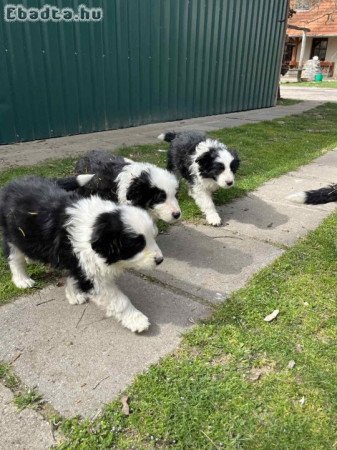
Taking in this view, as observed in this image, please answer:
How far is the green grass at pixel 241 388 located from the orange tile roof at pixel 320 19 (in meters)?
44.1

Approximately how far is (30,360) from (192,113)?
34.9ft

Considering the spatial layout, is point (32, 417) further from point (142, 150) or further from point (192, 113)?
point (192, 113)

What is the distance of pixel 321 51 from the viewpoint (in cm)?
4406

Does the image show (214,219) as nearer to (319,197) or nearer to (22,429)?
(319,197)

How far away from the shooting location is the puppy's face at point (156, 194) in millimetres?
3646

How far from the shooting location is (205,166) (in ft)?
16.0

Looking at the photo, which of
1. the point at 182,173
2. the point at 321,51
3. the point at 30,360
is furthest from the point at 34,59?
the point at 321,51

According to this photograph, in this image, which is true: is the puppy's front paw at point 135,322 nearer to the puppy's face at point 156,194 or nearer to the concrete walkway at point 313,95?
the puppy's face at point 156,194

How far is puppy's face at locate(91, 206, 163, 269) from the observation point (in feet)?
8.44

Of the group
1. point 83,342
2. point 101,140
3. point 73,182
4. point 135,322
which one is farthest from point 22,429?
point 101,140

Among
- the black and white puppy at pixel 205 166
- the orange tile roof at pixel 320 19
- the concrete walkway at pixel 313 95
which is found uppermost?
the orange tile roof at pixel 320 19

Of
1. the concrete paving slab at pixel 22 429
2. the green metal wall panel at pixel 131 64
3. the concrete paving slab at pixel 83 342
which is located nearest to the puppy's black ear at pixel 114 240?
the concrete paving slab at pixel 83 342

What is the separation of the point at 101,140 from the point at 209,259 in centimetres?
563

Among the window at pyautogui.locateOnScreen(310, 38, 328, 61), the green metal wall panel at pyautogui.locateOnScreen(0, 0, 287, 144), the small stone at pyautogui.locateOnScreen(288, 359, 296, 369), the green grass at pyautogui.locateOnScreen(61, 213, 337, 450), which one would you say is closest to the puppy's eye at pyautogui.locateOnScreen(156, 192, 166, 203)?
the green grass at pyautogui.locateOnScreen(61, 213, 337, 450)
